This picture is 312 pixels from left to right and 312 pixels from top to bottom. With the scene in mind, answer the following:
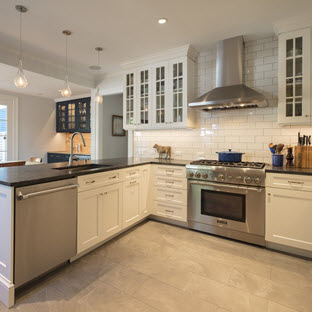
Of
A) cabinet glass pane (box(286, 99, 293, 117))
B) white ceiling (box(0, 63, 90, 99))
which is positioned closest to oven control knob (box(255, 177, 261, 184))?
cabinet glass pane (box(286, 99, 293, 117))

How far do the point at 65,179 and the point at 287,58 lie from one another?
2.93 m

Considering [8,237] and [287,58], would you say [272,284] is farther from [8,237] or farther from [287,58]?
[287,58]

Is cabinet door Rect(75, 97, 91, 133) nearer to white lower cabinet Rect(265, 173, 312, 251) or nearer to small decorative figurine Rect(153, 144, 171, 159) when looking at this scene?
small decorative figurine Rect(153, 144, 171, 159)

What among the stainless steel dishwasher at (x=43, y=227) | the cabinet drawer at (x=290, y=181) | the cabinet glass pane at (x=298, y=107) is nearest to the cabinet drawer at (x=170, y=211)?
the cabinet drawer at (x=290, y=181)

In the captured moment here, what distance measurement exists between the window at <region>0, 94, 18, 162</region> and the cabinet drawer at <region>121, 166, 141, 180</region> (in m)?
4.31

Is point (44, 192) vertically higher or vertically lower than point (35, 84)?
lower

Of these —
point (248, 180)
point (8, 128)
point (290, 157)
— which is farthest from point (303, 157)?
→ point (8, 128)

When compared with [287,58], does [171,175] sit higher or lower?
lower

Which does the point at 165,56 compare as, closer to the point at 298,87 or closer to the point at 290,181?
the point at 298,87

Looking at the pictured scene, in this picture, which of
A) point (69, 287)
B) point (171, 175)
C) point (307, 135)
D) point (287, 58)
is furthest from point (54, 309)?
point (287, 58)

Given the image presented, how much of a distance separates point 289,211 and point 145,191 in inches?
72.8

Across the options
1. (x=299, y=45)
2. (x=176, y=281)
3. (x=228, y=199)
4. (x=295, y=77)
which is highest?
(x=299, y=45)

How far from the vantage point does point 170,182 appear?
320 centimetres

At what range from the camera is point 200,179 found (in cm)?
292
